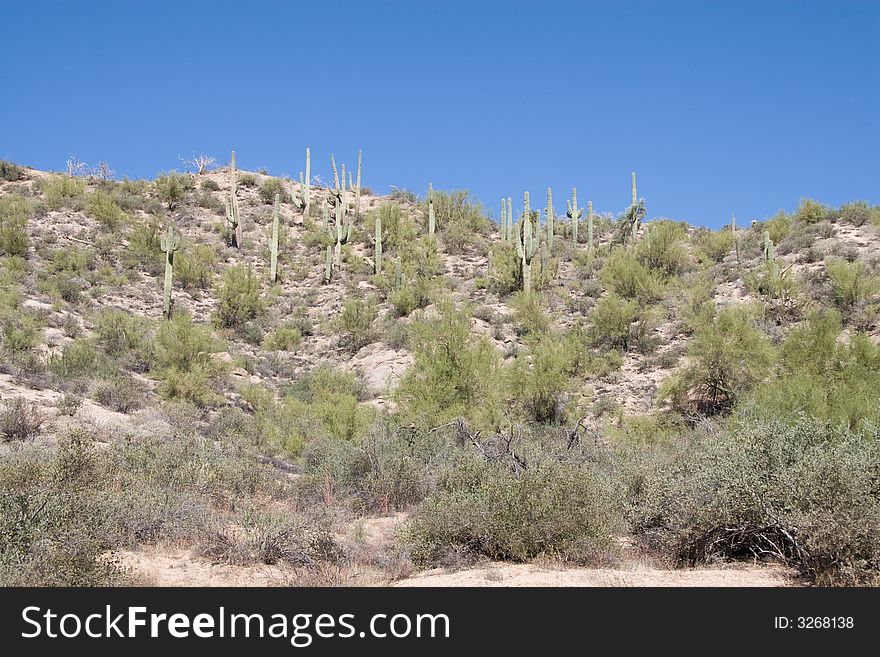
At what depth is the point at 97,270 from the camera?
28906 millimetres

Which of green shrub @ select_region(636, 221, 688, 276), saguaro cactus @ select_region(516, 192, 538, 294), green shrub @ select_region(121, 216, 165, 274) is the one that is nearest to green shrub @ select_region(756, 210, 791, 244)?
green shrub @ select_region(636, 221, 688, 276)

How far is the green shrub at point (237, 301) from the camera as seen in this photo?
2809 cm

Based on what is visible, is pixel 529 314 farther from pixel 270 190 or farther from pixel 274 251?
pixel 270 190

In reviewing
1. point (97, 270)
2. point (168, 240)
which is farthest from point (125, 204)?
point (168, 240)

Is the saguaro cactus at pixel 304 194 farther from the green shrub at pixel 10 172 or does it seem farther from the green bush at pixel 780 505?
the green bush at pixel 780 505

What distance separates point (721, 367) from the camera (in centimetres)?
1789

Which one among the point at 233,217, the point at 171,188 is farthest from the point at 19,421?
the point at 171,188

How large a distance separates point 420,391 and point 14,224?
2227 centimetres

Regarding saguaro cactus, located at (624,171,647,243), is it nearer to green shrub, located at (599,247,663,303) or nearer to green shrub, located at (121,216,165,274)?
green shrub, located at (599,247,663,303)

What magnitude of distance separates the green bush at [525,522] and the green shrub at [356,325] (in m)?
18.3

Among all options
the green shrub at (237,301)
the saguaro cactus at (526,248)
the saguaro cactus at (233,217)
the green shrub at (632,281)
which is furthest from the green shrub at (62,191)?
the green shrub at (632,281)

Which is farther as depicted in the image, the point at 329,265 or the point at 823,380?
the point at 329,265

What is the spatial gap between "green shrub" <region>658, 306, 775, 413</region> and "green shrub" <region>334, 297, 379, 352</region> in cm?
1161

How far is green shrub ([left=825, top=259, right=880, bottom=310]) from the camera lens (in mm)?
21453
